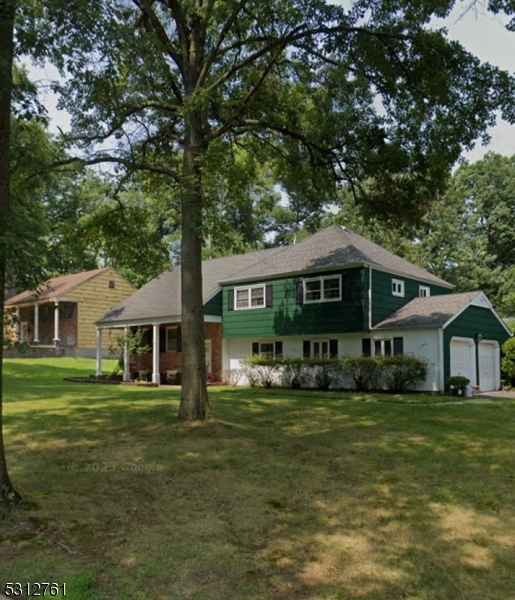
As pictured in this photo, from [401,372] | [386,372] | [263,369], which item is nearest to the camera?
[401,372]

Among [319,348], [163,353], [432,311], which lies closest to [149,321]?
[163,353]

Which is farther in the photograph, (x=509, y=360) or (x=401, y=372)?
(x=509, y=360)

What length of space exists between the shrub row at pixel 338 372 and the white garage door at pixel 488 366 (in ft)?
13.5

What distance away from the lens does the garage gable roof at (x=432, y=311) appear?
18984 mm

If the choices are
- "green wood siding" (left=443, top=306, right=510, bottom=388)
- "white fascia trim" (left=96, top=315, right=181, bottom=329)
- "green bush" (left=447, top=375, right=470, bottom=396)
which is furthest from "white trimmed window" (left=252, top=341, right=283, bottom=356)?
"green bush" (left=447, top=375, right=470, bottom=396)

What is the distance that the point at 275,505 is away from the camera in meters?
5.50

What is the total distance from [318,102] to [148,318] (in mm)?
14650

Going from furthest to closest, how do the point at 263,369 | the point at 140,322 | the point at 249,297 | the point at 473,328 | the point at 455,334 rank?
the point at 140,322 → the point at 249,297 → the point at 263,369 → the point at 473,328 → the point at 455,334

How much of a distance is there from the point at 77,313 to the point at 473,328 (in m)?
25.0

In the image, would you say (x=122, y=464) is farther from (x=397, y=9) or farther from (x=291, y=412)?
(x=397, y=9)

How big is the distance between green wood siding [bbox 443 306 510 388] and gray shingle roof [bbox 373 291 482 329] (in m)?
0.35

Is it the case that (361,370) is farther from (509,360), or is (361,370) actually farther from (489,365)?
(509,360)

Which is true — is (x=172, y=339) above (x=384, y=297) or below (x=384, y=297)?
below

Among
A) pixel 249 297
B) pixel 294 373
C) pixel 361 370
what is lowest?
pixel 294 373
